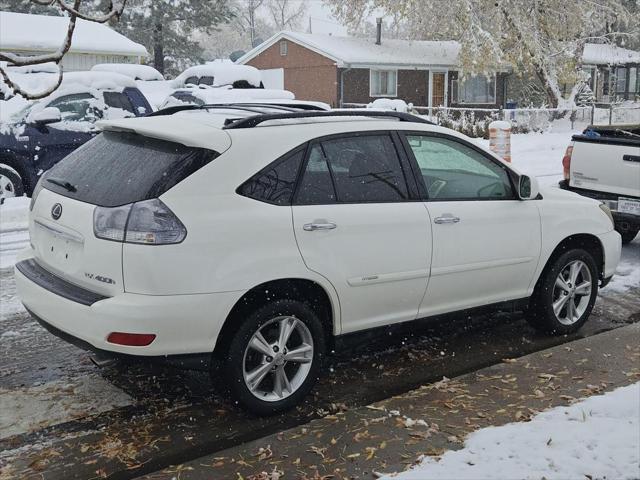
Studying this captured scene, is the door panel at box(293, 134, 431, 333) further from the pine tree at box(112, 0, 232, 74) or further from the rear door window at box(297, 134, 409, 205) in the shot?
the pine tree at box(112, 0, 232, 74)

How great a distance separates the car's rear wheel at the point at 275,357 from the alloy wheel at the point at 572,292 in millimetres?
2303

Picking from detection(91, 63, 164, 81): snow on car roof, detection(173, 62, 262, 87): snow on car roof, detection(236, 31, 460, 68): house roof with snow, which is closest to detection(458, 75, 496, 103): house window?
detection(236, 31, 460, 68): house roof with snow

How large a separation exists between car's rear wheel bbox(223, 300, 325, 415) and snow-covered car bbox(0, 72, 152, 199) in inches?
308

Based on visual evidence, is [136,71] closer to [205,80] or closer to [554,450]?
[205,80]

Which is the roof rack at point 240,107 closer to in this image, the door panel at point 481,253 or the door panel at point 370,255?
the door panel at point 370,255

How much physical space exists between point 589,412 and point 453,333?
5.89 ft

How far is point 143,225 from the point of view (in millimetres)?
3975

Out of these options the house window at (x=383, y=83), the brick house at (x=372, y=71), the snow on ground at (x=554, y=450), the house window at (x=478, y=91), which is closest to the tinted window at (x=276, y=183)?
the snow on ground at (x=554, y=450)

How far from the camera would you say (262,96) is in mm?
19297

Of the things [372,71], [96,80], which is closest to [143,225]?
[96,80]

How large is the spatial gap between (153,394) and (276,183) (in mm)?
1552

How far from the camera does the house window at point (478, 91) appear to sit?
3931 centimetres

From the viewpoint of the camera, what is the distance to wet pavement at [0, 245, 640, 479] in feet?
13.2

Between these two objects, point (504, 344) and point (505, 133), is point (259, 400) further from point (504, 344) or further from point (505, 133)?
point (505, 133)
